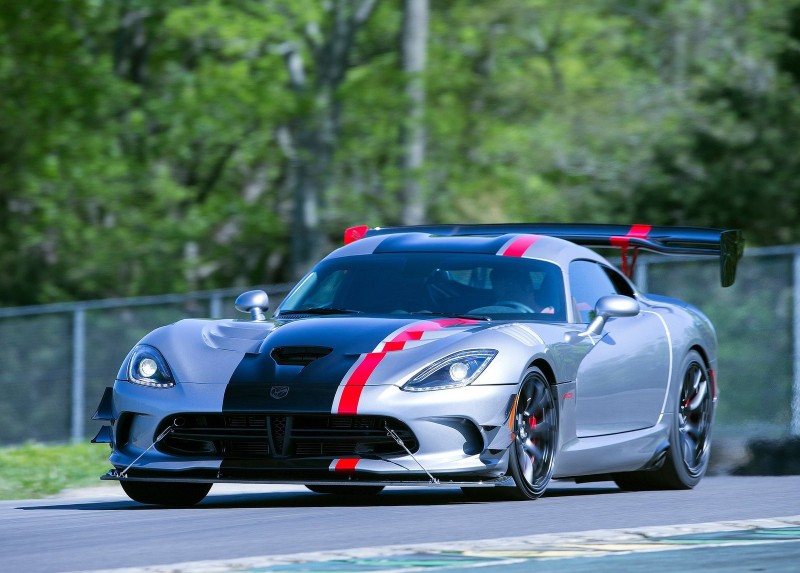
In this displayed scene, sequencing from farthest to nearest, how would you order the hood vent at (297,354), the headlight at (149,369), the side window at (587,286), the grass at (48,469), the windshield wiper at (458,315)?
the grass at (48,469) < the side window at (587,286) < the windshield wiper at (458,315) < the headlight at (149,369) < the hood vent at (297,354)

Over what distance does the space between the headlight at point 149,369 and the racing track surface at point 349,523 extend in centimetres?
64

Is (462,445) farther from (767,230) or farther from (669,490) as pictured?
(767,230)

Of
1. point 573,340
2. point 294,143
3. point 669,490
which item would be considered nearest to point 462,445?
point 573,340

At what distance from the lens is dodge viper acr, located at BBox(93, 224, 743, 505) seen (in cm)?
856

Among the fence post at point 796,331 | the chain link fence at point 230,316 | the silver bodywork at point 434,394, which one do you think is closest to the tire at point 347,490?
the silver bodywork at point 434,394

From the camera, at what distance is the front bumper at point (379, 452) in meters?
8.52

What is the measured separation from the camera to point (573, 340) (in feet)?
31.6

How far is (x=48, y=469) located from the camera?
40.5 ft

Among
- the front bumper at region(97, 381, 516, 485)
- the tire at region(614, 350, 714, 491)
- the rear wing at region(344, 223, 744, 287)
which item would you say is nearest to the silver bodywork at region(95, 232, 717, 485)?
the front bumper at region(97, 381, 516, 485)

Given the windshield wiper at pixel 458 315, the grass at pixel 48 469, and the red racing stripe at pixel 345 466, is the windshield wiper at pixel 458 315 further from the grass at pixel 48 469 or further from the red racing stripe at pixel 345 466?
the grass at pixel 48 469

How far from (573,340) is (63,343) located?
1137cm

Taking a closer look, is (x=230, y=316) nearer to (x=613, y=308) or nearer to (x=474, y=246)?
(x=474, y=246)

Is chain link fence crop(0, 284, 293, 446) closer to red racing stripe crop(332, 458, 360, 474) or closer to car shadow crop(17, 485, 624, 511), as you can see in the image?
car shadow crop(17, 485, 624, 511)

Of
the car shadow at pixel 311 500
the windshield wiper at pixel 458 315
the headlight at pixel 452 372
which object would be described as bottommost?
the car shadow at pixel 311 500
